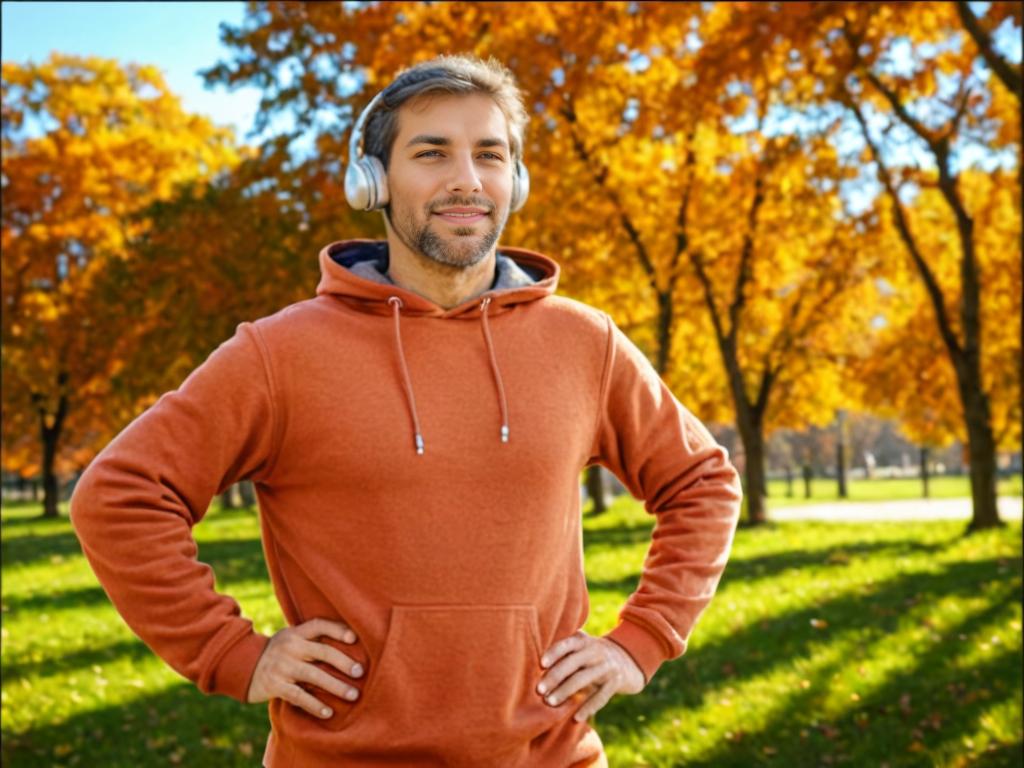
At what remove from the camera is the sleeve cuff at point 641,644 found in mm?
2818

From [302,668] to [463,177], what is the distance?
47.9 inches

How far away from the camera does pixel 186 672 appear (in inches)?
101

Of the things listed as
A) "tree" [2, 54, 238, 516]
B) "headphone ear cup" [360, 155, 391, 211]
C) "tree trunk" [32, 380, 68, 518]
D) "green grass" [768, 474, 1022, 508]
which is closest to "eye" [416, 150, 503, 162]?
"headphone ear cup" [360, 155, 391, 211]

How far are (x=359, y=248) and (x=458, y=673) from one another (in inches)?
46.4

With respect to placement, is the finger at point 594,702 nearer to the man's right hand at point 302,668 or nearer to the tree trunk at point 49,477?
the man's right hand at point 302,668

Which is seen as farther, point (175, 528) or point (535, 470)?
point (535, 470)

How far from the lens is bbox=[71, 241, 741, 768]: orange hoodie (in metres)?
2.51

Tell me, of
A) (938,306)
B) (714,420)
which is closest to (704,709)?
(938,306)

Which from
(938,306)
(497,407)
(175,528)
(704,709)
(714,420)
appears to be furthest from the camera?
(714,420)

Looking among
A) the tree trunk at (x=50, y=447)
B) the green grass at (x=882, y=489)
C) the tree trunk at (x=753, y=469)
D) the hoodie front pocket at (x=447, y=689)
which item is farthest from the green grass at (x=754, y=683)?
the green grass at (x=882, y=489)

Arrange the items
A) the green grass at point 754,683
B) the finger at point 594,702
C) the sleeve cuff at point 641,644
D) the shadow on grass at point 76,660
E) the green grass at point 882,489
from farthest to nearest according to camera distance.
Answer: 1. the green grass at point 882,489
2. the shadow on grass at point 76,660
3. the green grass at point 754,683
4. the sleeve cuff at point 641,644
5. the finger at point 594,702

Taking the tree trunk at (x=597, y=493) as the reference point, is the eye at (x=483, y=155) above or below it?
above

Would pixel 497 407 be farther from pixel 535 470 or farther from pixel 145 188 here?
pixel 145 188

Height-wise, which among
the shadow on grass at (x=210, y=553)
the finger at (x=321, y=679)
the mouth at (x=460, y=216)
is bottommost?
the shadow on grass at (x=210, y=553)
